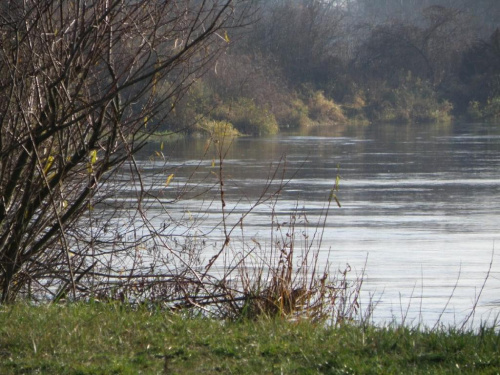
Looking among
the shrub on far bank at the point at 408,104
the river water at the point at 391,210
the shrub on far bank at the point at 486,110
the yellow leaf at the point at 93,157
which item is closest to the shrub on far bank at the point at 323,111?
the shrub on far bank at the point at 408,104

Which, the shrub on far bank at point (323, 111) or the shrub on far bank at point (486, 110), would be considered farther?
the shrub on far bank at point (486, 110)

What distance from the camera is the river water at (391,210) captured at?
1064cm

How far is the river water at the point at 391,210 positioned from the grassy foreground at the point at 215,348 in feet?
5.73

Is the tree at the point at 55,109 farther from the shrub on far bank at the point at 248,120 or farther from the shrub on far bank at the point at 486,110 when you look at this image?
the shrub on far bank at the point at 486,110

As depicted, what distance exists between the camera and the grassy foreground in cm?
598

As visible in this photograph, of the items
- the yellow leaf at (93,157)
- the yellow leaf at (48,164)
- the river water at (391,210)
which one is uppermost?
the yellow leaf at (93,157)

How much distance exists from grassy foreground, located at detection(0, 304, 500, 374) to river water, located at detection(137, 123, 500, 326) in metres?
1.75

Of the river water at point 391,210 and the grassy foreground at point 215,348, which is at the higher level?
the grassy foreground at point 215,348

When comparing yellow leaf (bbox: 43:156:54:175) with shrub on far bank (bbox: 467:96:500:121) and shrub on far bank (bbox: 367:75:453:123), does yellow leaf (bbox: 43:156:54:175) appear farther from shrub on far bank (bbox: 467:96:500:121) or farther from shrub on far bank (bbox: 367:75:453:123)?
shrub on far bank (bbox: 467:96:500:121)

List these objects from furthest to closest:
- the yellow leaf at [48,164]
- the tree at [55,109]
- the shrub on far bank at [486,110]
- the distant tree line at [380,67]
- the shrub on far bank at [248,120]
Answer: the distant tree line at [380,67] < the shrub on far bank at [486,110] < the shrub on far bank at [248,120] < the yellow leaf at [48,164] < the tree at [55,109]

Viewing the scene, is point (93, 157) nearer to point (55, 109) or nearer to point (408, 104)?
point (55, 109)

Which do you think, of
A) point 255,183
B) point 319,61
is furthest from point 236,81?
point 255,183

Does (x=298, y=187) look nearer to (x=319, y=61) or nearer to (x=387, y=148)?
(x=387, y=148)

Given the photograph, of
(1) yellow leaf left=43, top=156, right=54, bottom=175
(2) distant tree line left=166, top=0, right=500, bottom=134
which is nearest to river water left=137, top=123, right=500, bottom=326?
(1) yellow leaf left=43, top=156, right=54, bottom=175
